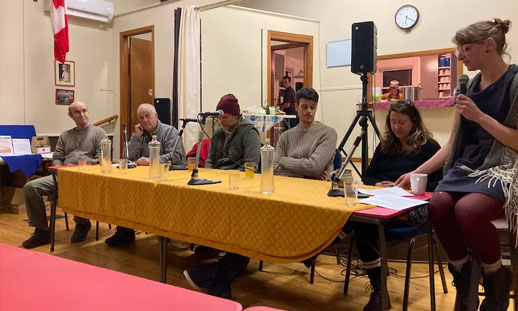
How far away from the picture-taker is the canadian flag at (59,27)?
521 centimetres

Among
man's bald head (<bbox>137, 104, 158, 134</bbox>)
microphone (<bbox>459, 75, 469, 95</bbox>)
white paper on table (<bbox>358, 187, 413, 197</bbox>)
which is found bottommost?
white paper on table (<bbox>358, 187, 413, 197</bbox>)

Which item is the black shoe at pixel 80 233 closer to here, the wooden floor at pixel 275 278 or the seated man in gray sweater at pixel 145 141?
the wooden floor at pixel 275 278

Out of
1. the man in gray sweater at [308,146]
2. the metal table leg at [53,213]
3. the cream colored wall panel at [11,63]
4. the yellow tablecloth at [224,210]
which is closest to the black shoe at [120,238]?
the metal table leg at [53,213]

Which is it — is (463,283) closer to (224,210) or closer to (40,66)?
(224,210)

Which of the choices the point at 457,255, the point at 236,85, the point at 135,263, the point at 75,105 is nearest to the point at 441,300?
the point at 457,255

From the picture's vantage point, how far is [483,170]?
171cm

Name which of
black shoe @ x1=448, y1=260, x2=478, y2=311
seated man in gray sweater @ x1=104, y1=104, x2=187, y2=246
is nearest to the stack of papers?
black shoe @ x1=448, y1=260, x2=478, y2=311

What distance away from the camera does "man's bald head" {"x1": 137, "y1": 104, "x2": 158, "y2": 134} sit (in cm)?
342

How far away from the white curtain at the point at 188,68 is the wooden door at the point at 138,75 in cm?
127

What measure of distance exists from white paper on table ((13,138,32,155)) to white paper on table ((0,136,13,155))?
0.17 ft

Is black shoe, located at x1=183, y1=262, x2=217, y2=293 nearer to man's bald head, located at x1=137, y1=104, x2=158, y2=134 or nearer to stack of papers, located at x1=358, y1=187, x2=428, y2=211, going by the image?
stack of papers, located at x1=358, y1=187, x2=428, y2=211

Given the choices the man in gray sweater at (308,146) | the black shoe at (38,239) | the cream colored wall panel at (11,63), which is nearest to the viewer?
the man in gray sweater at (308,146)

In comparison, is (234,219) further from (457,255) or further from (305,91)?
(305,91)

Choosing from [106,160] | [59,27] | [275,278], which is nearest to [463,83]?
[275,278]
